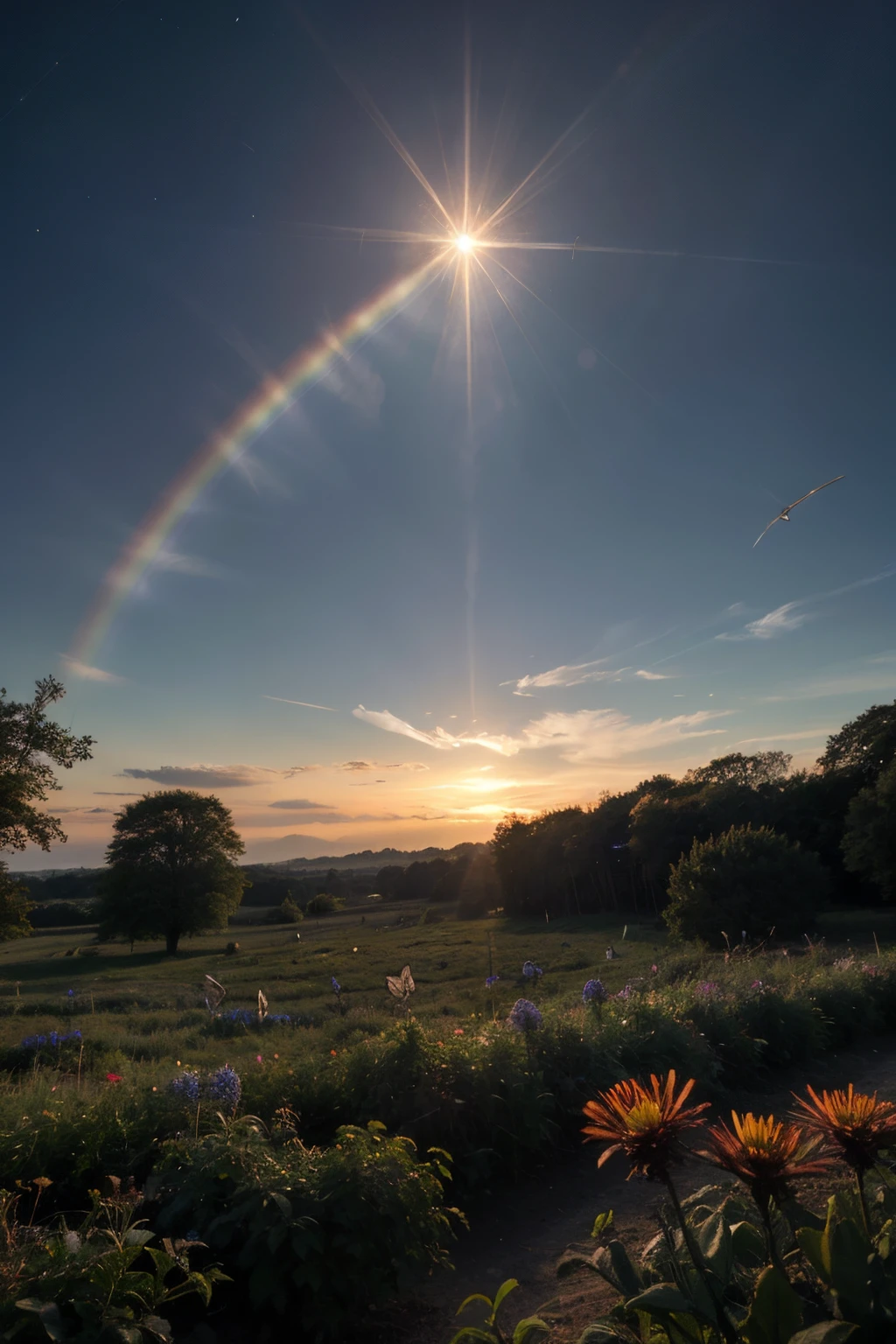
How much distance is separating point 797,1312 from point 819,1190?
9.21 feet

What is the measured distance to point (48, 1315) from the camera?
2285 millimetres

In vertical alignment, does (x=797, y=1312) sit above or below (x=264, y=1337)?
above

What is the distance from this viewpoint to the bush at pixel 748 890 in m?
22.3

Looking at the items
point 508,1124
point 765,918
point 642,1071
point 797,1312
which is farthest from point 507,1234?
point 765,918

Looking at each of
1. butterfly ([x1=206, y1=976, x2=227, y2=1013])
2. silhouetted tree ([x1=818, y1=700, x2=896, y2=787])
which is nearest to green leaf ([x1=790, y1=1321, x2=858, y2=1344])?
butterfly ([x1=206, y1=976, x2=227, y2=1013])

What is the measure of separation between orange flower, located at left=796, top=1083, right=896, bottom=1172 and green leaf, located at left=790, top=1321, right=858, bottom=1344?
311mm

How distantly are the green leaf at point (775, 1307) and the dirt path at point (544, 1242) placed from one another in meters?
1.03

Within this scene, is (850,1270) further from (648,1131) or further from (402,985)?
(402,985)

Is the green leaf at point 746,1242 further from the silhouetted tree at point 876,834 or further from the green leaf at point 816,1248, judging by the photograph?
the silhouetted tree at point 876,834

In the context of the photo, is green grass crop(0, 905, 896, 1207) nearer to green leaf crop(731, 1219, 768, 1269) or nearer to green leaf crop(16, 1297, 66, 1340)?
green leaf crop(16, 1297, 66, 1340)

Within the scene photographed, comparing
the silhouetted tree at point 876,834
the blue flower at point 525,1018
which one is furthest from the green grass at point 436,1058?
the silhouetted tree at point 876,834

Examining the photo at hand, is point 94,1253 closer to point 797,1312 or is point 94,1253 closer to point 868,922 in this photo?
point 797,1312

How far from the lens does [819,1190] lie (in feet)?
12.9

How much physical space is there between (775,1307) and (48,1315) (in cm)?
215
